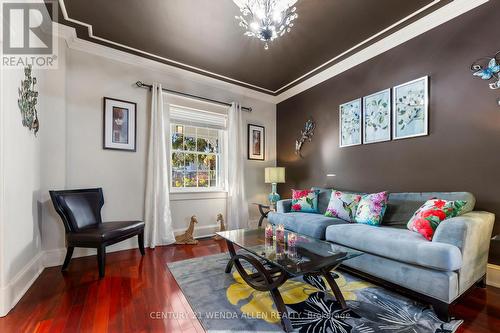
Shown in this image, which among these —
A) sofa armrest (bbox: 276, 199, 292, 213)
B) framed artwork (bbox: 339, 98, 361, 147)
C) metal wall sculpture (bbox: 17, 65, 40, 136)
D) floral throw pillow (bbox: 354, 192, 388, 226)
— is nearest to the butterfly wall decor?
framed artwork (bbox: 339, 98, 361, 147)

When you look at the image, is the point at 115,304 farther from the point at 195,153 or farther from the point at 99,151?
the point at 195,153

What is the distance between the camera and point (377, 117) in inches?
118

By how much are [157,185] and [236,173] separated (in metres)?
1.36

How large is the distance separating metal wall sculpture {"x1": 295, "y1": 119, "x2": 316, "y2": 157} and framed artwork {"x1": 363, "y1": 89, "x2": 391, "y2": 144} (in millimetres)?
982

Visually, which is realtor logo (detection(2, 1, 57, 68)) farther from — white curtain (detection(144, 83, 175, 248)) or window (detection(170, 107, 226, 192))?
window (detection(170, 107, 226, 192))

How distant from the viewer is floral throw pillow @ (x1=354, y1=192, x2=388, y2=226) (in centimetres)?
250

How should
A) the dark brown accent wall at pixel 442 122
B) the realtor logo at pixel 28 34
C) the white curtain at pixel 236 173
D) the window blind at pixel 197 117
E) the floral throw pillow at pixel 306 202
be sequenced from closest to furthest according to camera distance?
the realtor logo at pixel 28 34 → the dark brown accent wall at pixel 442 122 → the floral throw pillow at pixel 306 202 → the window blind at pixel 197 117 → the white curtain at pixel 236 173

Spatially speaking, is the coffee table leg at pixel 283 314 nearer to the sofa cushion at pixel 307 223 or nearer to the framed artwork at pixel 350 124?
the sofa cushion at pixel 307 223

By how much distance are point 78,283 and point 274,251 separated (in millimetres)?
1900

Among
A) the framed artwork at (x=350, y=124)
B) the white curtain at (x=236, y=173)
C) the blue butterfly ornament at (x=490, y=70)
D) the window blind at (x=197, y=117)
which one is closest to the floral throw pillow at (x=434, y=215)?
the blue butterfly ornament at (x=490, y=70)

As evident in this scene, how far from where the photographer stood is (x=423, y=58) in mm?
2561

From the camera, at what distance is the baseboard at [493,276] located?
2.03m

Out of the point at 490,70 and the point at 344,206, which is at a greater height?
the point at 490,70

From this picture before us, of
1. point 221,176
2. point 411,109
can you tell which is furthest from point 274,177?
point 411,109
